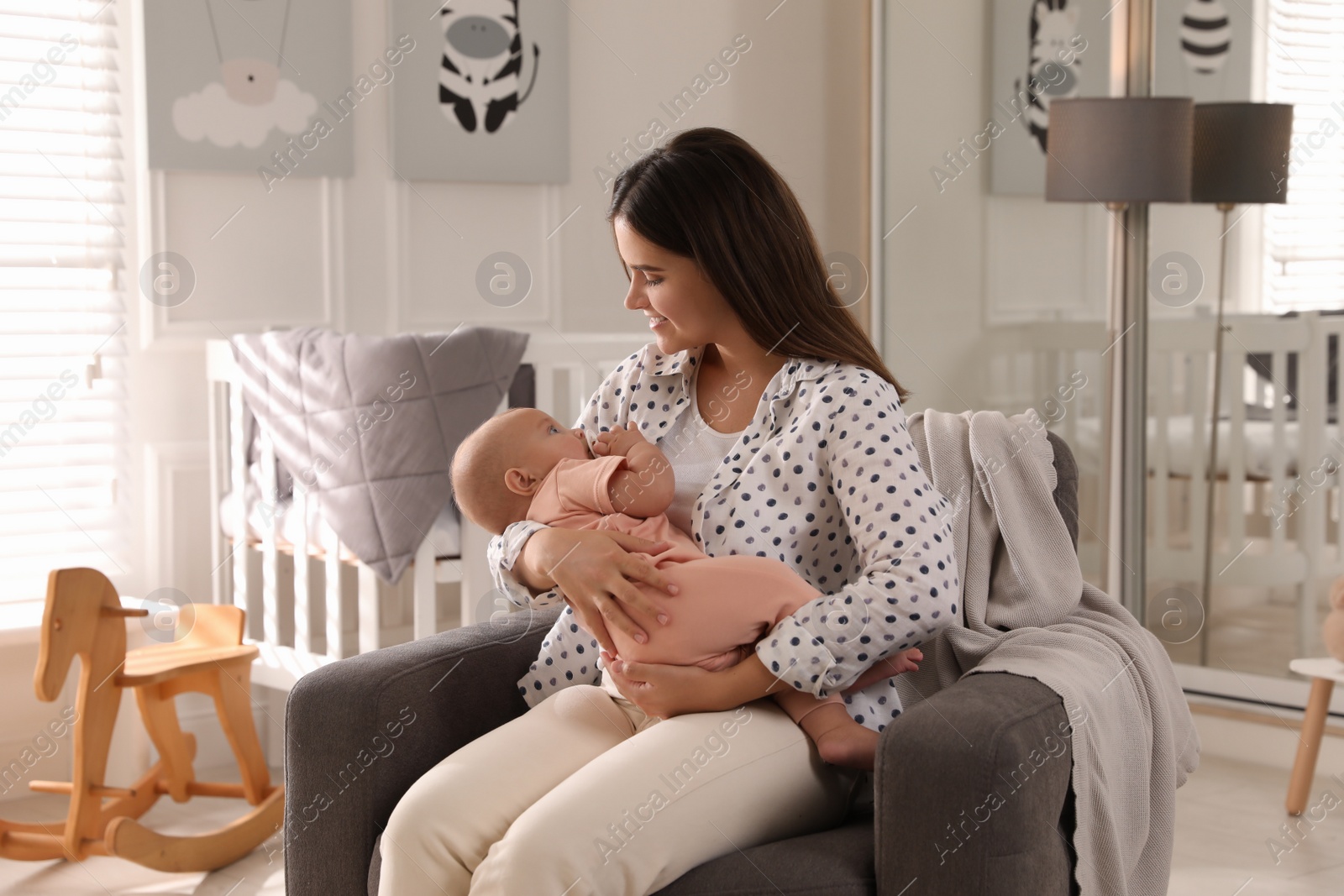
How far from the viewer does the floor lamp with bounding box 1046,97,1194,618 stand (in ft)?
9.16

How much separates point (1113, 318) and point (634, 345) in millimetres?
1231

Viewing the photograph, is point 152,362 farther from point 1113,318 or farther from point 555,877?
point 1113,318

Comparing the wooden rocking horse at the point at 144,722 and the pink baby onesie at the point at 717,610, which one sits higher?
the pink baby onesie at the point at 717,610

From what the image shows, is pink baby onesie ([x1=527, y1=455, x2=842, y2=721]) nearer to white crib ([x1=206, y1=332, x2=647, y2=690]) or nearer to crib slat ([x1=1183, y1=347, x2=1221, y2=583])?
white crib ([x1=206, y1=332, x2=647, y2=690])

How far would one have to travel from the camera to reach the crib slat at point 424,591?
247 cm

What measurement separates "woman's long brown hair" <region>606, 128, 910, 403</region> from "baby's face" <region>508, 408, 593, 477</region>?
0.27 meters

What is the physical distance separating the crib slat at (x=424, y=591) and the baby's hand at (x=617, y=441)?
40.7 inches

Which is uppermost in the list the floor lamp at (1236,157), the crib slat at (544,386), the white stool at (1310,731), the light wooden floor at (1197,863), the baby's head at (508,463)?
the floor lamp at (1236,157)

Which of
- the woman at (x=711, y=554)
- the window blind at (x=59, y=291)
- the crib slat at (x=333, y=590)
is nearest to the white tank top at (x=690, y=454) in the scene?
the woman at (x=711, y=554)

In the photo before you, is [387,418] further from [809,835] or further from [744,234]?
[809,835]

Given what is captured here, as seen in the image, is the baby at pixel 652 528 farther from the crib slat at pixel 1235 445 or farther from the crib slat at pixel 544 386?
the crib slat at pixel 1235 445

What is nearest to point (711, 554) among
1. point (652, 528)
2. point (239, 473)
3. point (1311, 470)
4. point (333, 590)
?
point (652, 528)

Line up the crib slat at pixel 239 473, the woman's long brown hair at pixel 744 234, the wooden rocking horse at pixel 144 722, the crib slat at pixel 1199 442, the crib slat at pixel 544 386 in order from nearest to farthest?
the woman's long brown hair at pixel 744 234, the wooden rocking horse at pixel 144 722, the crib slat at pixel 544 386, the crib slat at pixel 239 473, the crib slat at pixel 1199 442

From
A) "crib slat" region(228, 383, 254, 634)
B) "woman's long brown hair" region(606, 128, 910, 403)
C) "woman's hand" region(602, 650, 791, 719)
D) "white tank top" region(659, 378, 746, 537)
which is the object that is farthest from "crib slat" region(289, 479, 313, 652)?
"woman's hand" region(602, 650, 791, 719)
